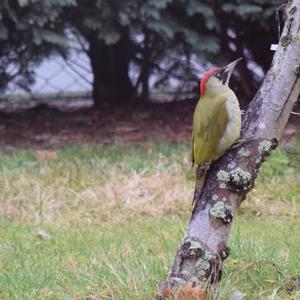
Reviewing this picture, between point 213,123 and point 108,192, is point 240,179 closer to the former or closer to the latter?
point 213,123

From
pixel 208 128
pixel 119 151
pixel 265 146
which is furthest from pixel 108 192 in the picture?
pixel 265 146

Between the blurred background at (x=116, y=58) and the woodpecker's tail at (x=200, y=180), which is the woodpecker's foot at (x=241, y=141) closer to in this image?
the woodpecker's tail at (x=200, y=180)

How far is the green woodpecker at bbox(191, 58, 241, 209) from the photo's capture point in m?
3.44

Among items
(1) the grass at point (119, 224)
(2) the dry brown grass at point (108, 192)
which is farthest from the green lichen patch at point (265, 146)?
(2) the dry brown grass at point (108, 192)

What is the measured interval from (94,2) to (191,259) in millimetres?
4315

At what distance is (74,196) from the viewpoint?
5.95 metres

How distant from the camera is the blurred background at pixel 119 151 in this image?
13.0 ft

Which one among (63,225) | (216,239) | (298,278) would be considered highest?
(216,239)

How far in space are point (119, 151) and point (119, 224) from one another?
159 cm

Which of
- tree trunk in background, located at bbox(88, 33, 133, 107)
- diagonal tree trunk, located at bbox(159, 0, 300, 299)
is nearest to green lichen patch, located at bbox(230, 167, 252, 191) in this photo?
diagonal tree trunk, located at bbox(159, 0, 300, 299)

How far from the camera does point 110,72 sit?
29.5 feet

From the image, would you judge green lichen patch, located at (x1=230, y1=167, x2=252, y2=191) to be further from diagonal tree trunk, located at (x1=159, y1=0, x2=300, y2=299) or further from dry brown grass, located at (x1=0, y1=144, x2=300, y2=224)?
dry brown grass, located at (x1=0, y1=144, x2=300, y2=224)

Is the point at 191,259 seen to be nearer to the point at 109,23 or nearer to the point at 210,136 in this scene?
the point at 210,136

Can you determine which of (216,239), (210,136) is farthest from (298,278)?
(210,136)
